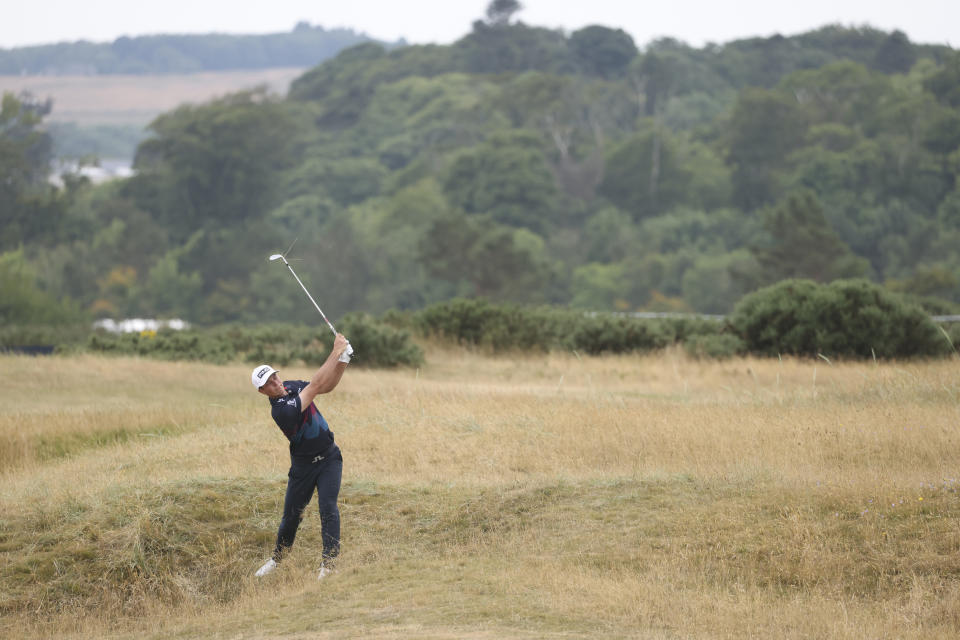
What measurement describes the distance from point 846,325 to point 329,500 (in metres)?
17.6

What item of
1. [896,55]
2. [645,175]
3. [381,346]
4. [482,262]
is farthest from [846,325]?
[896,55]

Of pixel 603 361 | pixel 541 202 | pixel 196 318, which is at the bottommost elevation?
pixel 196 318

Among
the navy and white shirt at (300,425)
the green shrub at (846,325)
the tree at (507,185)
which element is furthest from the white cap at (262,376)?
the tree at (507,185)

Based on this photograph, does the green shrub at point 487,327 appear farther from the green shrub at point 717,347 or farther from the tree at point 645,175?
the tree at point 645,175

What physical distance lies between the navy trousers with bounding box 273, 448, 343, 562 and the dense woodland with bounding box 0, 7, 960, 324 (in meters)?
66.2

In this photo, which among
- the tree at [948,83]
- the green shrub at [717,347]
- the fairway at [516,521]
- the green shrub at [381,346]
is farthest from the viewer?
the tree at [948,83]

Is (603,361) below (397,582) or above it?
below

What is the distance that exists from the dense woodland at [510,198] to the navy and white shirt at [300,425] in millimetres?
66499

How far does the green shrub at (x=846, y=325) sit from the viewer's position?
26453mm

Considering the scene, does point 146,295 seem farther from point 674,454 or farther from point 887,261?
point 674,454

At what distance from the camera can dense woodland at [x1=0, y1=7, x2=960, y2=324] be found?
92.4m

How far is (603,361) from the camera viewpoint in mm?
28469

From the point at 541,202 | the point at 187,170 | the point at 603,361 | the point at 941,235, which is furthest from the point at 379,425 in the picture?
the point at 187,170

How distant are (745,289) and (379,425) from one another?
224ft
